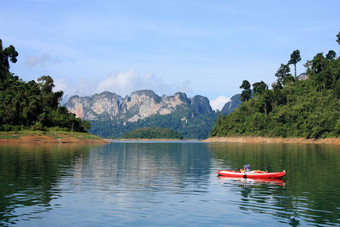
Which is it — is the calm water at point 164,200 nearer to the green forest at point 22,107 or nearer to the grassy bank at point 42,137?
the grassy bank at point 42,137

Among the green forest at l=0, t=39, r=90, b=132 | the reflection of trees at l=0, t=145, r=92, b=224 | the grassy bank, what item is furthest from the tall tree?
the reflection of trees at l=0, t=145, r=92, b=224

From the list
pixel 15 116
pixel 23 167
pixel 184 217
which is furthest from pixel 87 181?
pixel 15 116

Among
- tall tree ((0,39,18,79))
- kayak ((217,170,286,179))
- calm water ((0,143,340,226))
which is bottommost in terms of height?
calm water ((0,143,340,226))

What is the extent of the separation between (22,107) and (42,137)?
58.8 ft

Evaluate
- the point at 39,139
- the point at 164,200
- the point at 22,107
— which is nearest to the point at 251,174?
the point at 164,200

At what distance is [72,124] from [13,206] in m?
169

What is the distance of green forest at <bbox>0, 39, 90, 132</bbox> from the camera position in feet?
508

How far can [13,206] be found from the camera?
29750mm

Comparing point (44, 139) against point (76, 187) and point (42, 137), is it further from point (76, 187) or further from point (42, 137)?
point (76, 187)

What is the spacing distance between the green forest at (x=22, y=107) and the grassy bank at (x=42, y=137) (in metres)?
3.83

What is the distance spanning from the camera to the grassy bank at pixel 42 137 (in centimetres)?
14625

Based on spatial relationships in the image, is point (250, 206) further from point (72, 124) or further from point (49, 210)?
point (72, 124)

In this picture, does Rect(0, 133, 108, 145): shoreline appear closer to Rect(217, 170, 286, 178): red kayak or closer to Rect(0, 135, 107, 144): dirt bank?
Rect(0, 135, 107, 144): dirt bank

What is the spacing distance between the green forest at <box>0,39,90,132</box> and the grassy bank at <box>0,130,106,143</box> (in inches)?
151
